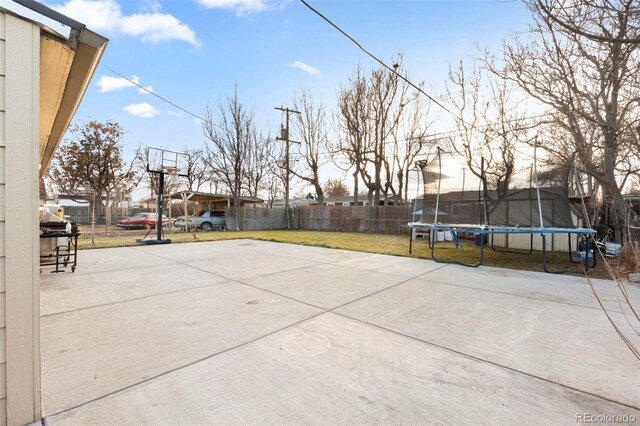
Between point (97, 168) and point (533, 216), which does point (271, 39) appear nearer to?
point (533, 216)

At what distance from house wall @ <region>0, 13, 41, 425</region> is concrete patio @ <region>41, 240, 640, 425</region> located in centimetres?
23

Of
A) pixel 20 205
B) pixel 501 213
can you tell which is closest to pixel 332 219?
pixel 501 213

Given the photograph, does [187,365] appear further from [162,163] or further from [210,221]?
[210,221]

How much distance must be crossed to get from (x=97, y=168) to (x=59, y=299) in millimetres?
18641

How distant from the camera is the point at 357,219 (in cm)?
1648

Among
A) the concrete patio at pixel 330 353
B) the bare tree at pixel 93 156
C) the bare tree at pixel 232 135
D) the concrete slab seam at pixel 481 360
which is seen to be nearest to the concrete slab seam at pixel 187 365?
the concrete patio at pixel 330 353

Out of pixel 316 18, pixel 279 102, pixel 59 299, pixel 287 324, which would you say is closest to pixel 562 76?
pixel 316 18

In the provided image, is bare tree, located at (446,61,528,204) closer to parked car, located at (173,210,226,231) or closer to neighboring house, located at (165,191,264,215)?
neighboring house, located at (165,191,264,215)

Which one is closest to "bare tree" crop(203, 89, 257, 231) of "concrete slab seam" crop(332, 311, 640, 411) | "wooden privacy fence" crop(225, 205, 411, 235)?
"wooden privacy fence" crop(225, 205, 411, 235)

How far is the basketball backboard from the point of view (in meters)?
10.3

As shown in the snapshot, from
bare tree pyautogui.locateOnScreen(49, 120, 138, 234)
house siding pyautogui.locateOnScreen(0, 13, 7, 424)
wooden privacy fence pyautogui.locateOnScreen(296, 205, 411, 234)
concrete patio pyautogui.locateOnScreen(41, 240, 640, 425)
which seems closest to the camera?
house siding pyautogui.locateOnScreen(0, 13, 7, 424)

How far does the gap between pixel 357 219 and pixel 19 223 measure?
15.5 m

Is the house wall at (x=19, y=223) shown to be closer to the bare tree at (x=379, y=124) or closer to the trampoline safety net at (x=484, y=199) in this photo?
the trampoline safety net at (x=484, y=199)

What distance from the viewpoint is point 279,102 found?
17578 millimetres
